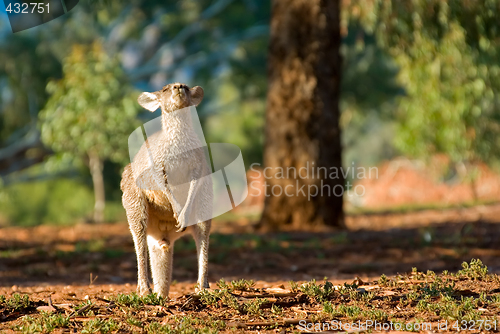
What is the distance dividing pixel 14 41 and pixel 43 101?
2278mm

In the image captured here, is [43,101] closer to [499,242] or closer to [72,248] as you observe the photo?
[72,248]

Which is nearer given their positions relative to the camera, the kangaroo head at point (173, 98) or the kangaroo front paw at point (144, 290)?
the kangaroo head at point (173, 98)

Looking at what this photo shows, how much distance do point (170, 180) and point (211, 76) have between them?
67.9ft

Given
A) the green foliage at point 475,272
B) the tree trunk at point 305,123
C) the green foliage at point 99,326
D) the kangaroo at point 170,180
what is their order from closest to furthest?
1. the green foliage at point 99,326
2. the kangaroo at point 170,180
3. the green foliage at point 475,272
4. the tree trunk at point 305,123

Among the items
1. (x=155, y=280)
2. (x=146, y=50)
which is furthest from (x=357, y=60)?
(x=155, y=280)

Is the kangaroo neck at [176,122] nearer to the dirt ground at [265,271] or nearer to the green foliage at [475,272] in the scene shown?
the dirt ground at [265,271]

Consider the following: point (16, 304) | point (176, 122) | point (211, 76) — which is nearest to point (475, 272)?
point (176, 122)

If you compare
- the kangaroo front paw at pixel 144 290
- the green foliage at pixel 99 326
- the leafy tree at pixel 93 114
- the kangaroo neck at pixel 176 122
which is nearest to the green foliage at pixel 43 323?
the green foliage at pixel 99 326

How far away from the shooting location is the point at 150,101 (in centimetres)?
392

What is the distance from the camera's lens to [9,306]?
3.93m

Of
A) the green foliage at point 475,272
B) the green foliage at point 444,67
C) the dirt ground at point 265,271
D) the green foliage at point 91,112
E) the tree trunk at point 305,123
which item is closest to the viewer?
the dirt ground at point 265,271

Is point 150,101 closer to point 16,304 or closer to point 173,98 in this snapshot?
point 173,98

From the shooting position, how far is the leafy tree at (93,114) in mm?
13445

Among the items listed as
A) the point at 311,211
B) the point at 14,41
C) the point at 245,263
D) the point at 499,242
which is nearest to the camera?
the point at 245,263
